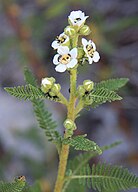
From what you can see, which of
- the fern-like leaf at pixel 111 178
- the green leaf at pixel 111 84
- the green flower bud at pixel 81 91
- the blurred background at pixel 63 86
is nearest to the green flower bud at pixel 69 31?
the green flower bud at pixel 81 91

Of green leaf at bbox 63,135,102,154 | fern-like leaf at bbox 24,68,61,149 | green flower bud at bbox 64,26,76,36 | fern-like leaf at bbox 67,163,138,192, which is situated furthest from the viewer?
fern-like leaf at bbox 24,68,61,149

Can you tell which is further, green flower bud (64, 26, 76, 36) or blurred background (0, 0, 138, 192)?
blurred background (0, 0, 138, 192)

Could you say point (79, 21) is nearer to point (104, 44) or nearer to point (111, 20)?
point (104, 44)

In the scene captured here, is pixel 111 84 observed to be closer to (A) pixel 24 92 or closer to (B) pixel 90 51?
(B) pixel 90 51

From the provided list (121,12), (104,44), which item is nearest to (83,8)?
(121,12)

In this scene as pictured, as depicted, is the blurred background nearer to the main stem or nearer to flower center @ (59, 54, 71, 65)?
the main stem

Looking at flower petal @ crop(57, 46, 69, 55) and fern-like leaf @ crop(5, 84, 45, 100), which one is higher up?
flower petal @ crop(57, 46, 69, 55)

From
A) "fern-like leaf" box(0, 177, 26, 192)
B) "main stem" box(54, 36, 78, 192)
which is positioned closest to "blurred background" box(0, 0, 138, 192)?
"main stem" box(54, 36, 78, 192)
